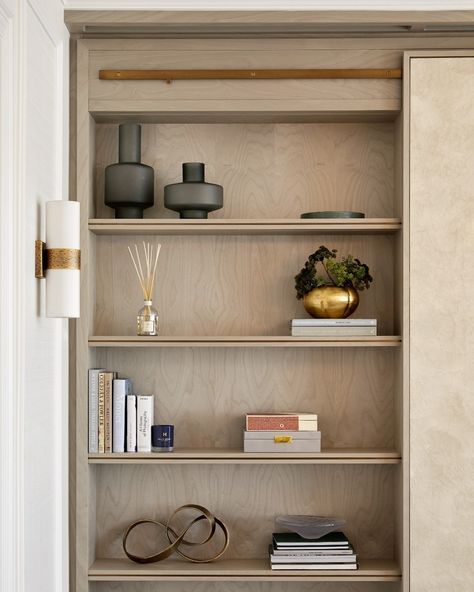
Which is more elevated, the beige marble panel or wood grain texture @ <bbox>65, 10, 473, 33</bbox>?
wood grain texture @ <bbox>65, 10, 473, 33</bbox>

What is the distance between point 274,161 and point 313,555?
142 centimetres

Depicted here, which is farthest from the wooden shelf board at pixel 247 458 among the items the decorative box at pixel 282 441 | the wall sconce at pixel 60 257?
the wall sconce at pixel 60 257

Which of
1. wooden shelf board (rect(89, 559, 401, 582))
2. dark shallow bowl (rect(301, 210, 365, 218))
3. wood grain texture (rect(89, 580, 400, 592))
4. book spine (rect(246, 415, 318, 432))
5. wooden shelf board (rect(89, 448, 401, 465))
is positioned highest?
dark shallow bowl (rect(301, 210, 365, 218))

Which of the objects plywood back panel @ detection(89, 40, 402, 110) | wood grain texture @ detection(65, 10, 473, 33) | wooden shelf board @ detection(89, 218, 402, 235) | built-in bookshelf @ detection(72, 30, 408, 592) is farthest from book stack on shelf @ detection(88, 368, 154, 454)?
wood grain texture @ detection(65, 10, 473, 33)

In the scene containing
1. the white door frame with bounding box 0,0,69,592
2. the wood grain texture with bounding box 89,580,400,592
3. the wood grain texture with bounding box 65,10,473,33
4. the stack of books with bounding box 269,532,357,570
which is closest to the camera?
the white door frame with bounding box 0,0,69,592

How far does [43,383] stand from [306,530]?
1.09 m

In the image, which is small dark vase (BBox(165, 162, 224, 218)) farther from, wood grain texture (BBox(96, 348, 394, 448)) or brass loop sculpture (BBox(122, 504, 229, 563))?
brass loop sculpture (BBox(122, 504, 229, 563))

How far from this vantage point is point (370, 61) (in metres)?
3.10

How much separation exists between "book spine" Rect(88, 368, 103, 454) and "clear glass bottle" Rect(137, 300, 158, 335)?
225 millimetres

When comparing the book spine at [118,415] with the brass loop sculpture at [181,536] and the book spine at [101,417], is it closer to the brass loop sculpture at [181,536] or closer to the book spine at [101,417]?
the book spine at [101,417]

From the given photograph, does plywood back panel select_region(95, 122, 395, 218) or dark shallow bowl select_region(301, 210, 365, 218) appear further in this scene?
plywood back panel select_region(95, 122, 395, 218)

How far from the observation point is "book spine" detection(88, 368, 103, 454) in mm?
3084

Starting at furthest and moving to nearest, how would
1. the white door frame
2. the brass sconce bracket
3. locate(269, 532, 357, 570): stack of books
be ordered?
locate(269, 532, 357, 570): stack of books → the brass sconce bracket → the white door frame

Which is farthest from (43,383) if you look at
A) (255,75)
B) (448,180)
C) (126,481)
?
(448,180)
